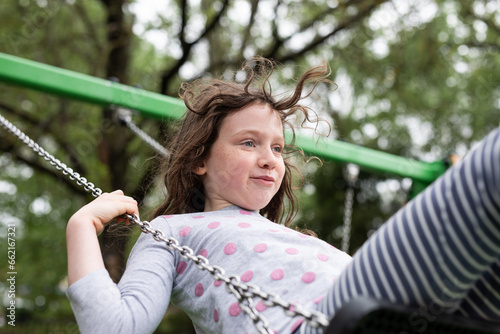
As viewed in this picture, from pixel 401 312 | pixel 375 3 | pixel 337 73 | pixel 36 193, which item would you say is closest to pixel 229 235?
pixel 401 312

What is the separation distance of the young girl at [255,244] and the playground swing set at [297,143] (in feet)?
0.11

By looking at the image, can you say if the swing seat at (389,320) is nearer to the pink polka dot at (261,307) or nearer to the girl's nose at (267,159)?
the pink polka dot at (261,307)

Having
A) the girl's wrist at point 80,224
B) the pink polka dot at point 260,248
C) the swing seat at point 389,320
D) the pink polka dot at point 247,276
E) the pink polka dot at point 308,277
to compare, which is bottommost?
the pink polka dot at point 247,276

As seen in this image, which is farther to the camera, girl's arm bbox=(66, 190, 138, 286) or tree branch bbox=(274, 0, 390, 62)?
tree branch bbox=(274, 0, 390, 62)

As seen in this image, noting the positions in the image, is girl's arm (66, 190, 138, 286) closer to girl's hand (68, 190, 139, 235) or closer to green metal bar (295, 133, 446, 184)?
girl's hand (68, 190, 139, 235)

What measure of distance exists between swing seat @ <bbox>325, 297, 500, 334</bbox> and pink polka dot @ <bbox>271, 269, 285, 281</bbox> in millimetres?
326

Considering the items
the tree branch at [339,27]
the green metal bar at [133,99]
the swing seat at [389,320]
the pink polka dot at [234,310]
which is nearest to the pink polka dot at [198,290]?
the pink polka dot at [234,310]

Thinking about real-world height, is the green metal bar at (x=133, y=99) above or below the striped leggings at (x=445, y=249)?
below

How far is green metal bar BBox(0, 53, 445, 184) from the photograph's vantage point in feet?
5.57

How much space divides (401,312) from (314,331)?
17 cm

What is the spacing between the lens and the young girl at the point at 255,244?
2.25ft

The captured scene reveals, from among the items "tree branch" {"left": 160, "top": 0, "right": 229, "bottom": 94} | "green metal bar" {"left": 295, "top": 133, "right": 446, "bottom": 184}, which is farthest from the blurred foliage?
"green metal bar" {"left": 295, "top": 133, "right": 446, "bottom": 184}

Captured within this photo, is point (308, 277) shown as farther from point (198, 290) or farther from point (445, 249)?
point (445, 249)

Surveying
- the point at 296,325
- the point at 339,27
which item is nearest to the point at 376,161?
the point at 296,325
